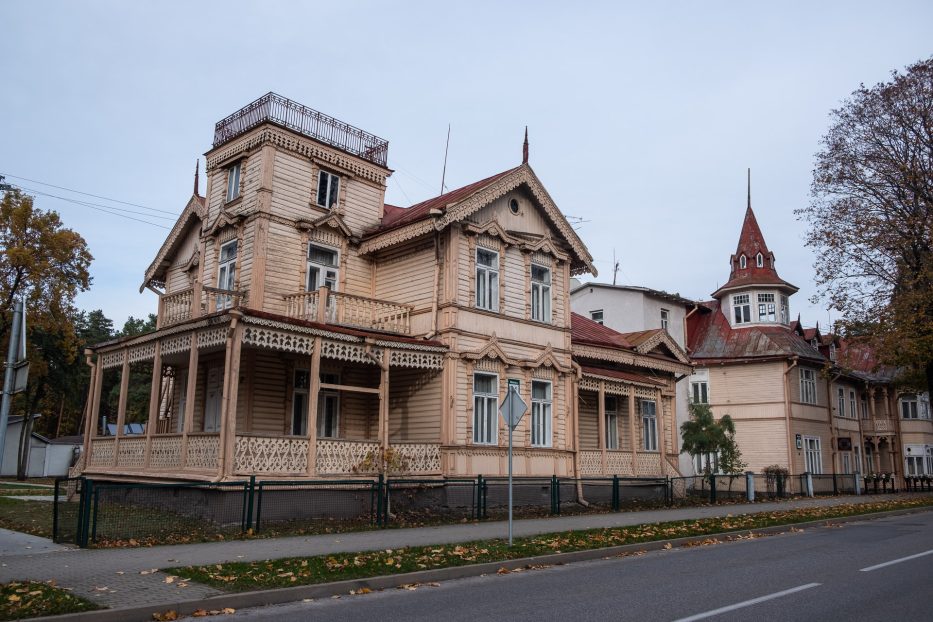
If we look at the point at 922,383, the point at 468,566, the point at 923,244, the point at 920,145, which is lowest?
the point at 468,566

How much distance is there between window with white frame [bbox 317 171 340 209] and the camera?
22.6m

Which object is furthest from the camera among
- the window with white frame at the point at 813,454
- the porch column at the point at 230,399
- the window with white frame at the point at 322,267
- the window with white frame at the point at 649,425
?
the window with white frame at the point at 813,454

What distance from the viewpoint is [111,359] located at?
21.4 m

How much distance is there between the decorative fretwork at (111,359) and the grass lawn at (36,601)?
43.5ft

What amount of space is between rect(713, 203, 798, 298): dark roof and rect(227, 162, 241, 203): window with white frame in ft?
99.5

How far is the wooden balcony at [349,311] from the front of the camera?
20234mm

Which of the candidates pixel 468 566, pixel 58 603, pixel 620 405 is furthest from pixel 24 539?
pixel 620 405

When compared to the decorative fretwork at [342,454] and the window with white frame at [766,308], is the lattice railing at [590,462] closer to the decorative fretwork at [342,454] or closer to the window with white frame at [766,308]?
the decorative fretwork at [342,454]

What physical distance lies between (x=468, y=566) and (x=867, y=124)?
28.3 m

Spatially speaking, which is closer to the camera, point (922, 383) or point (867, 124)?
point (867, 124)

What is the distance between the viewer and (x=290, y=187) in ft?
71.0

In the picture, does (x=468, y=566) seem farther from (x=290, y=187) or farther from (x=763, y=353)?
(x=763, y=353)

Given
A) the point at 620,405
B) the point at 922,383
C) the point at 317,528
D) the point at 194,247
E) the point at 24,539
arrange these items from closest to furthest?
the point at 24,539 < the point at 317,528 < the point at 194,247 < the point at 620,405 < the point at 922,383

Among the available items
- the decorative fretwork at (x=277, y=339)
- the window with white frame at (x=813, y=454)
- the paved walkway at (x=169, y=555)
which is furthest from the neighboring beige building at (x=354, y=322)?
the window with white frame at (x=813, y=454)
